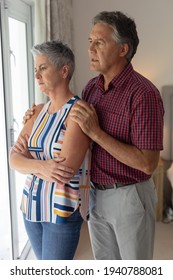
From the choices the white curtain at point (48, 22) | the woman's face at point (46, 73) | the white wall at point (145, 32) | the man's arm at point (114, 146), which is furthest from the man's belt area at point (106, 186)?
the white wall at point (145, 32)

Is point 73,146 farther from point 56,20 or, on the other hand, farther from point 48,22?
point 56,20

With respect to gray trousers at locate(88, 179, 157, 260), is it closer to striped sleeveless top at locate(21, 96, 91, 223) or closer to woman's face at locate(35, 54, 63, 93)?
striped sleeveless top at locate(21, 96, 91, 223)

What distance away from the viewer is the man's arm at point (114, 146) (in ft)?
4.01

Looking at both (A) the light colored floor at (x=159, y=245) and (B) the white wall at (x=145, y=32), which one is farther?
(B) the white wall at (x=145, y=32)

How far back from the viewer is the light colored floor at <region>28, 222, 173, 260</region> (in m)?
2.59

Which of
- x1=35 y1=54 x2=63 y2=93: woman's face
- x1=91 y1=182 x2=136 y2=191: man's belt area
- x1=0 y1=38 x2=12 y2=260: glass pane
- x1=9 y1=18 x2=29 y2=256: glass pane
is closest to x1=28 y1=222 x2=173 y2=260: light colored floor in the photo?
x1=0 y1=38 x2=12 y2=260: glass pane

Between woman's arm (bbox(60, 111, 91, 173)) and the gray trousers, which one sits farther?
the gray trousers

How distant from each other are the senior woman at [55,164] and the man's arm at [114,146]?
4cm

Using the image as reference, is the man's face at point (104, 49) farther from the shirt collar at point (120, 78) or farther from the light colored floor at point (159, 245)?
the light colored floor at point (159, 245)

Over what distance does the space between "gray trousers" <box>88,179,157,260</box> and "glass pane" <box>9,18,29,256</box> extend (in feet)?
3.84

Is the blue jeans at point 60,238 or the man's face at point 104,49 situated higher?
the man's face at point 104,49

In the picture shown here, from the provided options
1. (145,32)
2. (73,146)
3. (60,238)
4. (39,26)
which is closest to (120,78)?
(73,146)
